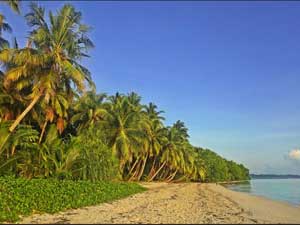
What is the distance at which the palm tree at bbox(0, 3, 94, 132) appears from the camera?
25859 millimetres

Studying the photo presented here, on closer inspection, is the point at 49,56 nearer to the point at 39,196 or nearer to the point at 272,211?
the point at 39,196

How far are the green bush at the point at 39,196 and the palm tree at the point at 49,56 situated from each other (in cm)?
776

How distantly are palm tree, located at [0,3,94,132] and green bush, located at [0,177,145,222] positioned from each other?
7.76 m

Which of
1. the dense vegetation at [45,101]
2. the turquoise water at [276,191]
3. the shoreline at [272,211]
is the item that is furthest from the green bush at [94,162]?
the turquoise water at [276,191]

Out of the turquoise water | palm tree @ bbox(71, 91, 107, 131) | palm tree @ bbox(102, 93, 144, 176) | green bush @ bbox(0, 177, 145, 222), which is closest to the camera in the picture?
green bush @ bbox(0, 177, 145, 222)

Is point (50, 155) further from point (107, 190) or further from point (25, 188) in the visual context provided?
point (25, 188)

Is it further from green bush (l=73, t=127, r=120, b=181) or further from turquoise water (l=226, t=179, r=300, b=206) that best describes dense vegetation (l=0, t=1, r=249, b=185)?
turquoise water (l=226, t=179, r=300, b=206)

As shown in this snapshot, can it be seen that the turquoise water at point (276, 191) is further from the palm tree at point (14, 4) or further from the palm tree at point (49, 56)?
the palm tree at point (14, 4)

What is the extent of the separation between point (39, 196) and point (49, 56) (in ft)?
39.2

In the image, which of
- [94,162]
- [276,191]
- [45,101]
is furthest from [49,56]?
[276,191]

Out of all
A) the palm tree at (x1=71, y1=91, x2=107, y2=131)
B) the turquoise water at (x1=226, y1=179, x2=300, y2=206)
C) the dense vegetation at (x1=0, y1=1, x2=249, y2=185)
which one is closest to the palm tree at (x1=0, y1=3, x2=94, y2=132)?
the dense vegetation at (x1=0, y1=1, x2=249, y2=185)

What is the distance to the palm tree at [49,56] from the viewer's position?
2586cm

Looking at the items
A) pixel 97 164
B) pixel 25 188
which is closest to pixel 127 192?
pixel 97 164

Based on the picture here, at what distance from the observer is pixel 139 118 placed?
45938 millimetres
